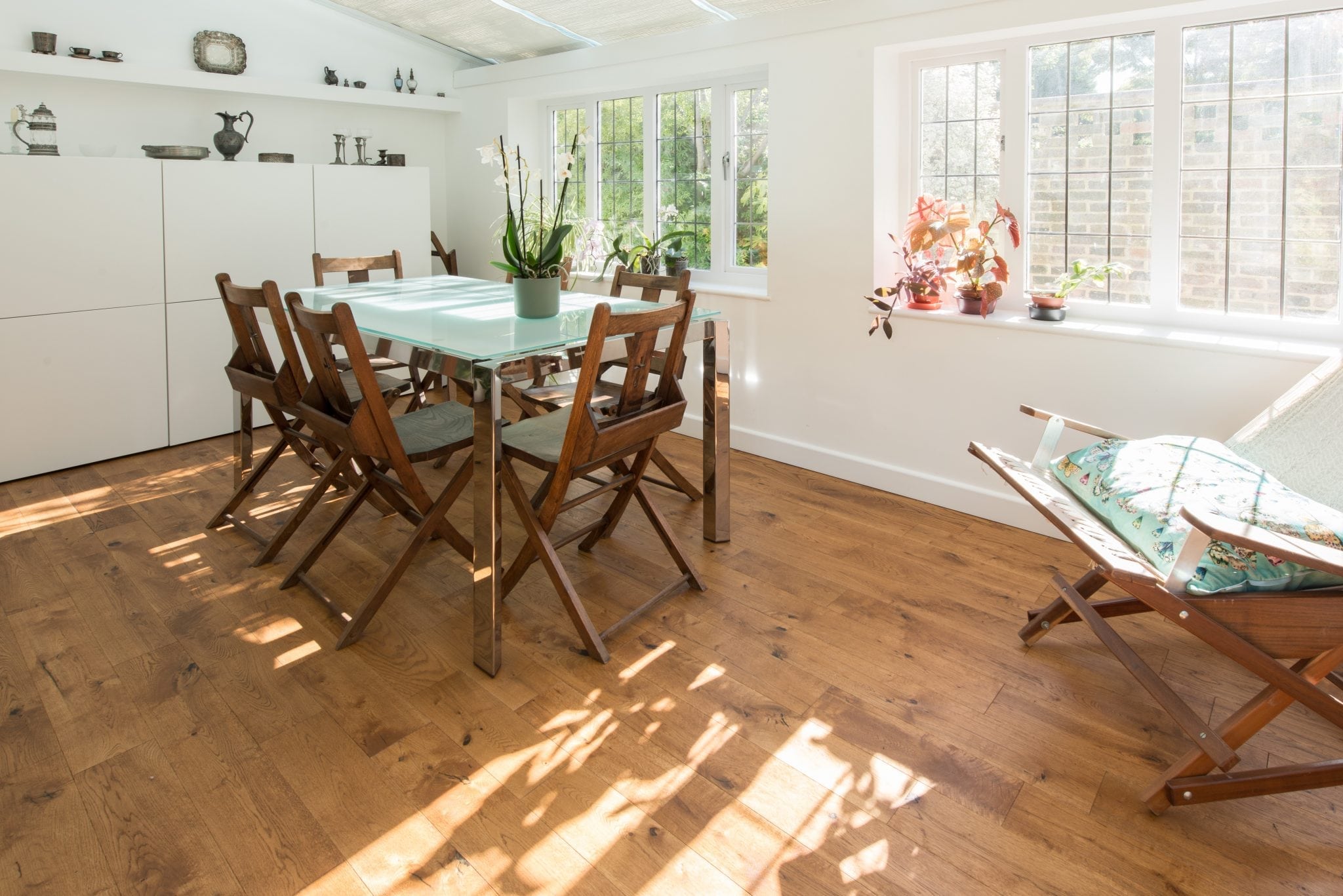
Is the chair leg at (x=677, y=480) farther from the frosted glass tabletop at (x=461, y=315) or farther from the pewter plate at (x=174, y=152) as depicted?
the pewter plate at (x=174, y=152)

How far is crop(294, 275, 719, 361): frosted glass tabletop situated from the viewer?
2549 millimetres

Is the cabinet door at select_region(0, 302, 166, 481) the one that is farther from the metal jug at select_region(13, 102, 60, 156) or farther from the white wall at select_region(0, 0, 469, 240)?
the metal jug at select_region(13, 102, 60, 156)

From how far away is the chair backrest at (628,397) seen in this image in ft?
7.88

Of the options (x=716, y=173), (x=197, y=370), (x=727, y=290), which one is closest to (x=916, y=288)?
(x=727, y=290)

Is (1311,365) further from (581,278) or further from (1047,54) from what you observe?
(581,278)

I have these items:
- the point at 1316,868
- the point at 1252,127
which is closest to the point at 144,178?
the point at 1252,127

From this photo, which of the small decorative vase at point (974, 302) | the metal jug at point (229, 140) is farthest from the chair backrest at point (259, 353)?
the small decorative vase at point (974, 302)

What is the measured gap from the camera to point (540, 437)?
9.38ft

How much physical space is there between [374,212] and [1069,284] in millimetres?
3966

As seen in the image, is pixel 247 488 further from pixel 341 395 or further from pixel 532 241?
A: pixel 532 241

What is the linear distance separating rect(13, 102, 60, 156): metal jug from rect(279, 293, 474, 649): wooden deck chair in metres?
2.50

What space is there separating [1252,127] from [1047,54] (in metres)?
0.80

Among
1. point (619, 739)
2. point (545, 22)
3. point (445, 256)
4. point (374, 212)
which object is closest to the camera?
point (619, 739)

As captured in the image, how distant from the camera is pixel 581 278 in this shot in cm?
528
